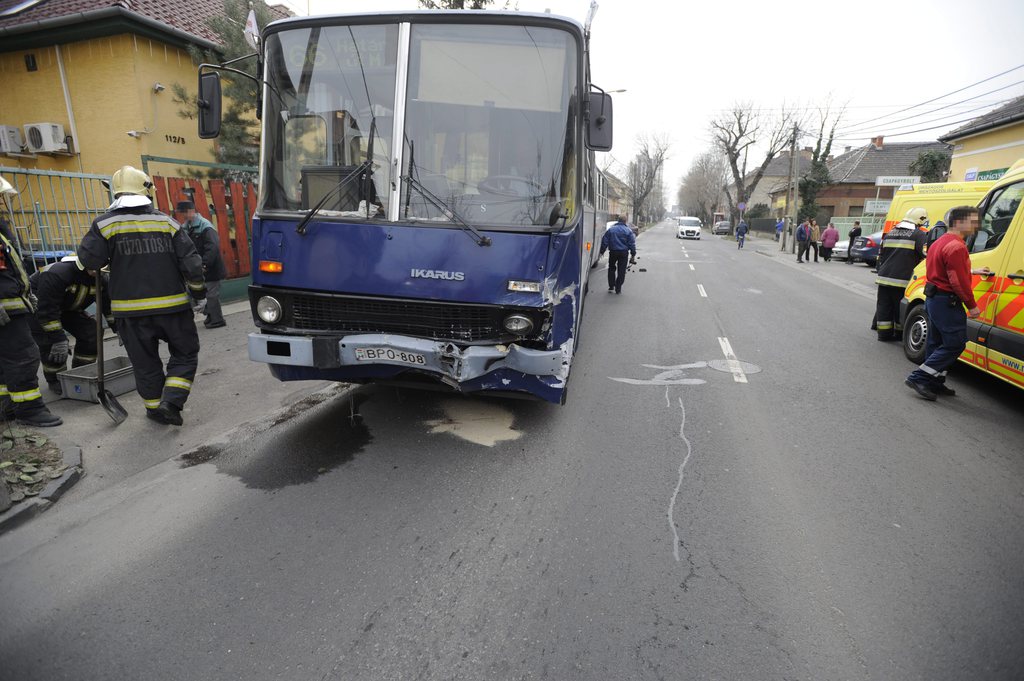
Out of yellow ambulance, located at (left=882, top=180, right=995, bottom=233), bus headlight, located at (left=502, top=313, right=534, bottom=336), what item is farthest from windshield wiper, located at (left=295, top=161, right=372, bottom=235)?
yellow ambulance, located at (left=882, top=180, right=995, bottom=233)

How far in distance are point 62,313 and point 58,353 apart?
15.0 inches

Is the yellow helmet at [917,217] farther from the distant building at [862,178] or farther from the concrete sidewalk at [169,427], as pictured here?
the distant building at [862,178]

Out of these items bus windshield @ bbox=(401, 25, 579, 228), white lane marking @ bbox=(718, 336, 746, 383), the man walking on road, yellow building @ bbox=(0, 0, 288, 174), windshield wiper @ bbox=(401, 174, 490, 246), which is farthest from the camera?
yellow building @ bbox=(0, 0, 288, 174)

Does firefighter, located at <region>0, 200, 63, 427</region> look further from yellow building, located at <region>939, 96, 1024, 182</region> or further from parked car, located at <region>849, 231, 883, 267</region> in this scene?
yellow building, located at <region>939, 96, 1024, 182</region>

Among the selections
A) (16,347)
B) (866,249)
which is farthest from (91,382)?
(866,249)

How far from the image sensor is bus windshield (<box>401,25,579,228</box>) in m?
3.91

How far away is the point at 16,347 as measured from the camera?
4.38m

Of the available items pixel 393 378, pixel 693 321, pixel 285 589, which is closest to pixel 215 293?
pixel 393 378

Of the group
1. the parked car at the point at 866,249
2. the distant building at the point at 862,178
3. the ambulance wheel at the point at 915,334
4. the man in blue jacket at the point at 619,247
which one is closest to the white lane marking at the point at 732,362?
the ambulance wheel at the point at 915,334

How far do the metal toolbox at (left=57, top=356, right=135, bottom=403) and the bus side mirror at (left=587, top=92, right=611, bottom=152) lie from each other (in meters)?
4.59

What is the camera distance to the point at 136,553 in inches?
119

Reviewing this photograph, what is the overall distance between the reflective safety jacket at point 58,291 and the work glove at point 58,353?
0.30 ft

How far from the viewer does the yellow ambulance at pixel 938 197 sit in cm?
1032

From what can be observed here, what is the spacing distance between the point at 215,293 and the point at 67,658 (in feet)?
21.9
